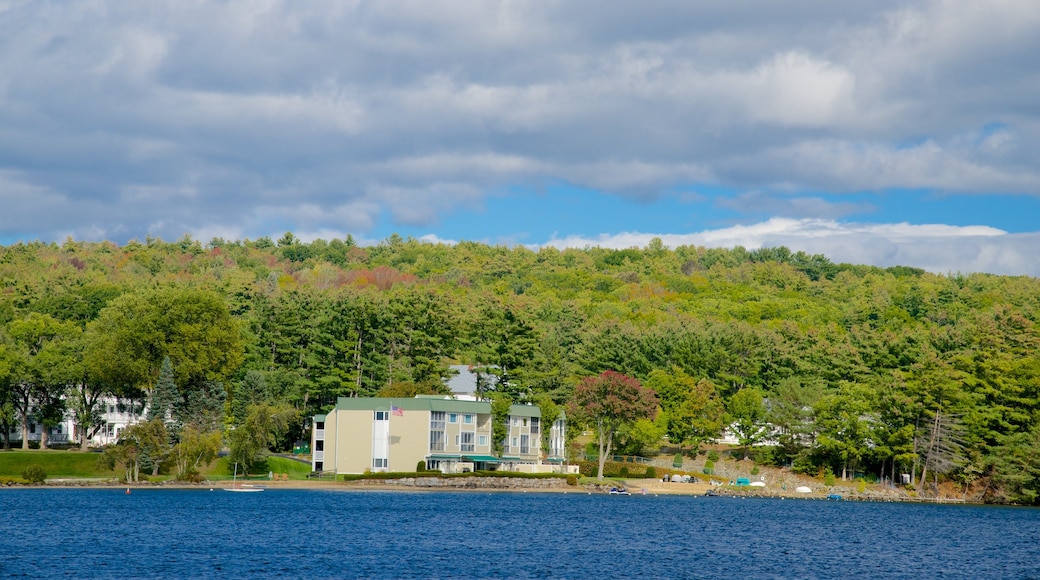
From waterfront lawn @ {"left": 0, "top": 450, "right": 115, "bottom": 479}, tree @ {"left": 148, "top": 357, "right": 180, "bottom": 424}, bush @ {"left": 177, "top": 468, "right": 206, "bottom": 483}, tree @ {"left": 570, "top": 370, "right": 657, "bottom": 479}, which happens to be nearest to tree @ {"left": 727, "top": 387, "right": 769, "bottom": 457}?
tree @ {"left": 570, "top": 370, "right": 657, "bottom": 479}

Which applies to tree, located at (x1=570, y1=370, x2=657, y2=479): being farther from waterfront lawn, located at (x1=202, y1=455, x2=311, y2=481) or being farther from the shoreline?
waterfront lawn, located at (x1=202, y1=455, x2=311, y2=481)

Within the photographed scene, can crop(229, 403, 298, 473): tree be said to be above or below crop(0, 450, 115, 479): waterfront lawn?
above

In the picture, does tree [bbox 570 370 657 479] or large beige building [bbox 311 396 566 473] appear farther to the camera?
tree [bbox 570 370 657 479]

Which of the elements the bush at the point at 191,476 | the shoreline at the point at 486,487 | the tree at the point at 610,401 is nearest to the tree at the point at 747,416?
the shoreline at the point at 486,487

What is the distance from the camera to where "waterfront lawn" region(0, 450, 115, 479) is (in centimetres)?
8444

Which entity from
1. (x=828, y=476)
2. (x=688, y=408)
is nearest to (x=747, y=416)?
(x=688, y=408)

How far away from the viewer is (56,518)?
6056cm

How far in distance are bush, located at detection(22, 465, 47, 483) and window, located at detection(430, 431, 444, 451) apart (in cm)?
3015

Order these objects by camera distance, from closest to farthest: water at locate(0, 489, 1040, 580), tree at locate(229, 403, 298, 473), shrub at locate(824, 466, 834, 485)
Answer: water at locate(0, 489, 1040, 580)
tree at locate(229, 403, 298, 473)
shrub at locate(824, 466, 834, 485)

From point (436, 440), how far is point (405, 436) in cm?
286

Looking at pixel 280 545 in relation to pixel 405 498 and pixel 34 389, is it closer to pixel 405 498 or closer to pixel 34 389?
pixel 405 498

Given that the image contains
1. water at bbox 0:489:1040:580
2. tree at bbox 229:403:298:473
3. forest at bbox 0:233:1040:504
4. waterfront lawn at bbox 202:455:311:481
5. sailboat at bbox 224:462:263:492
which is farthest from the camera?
forest at bbox 0:233:1040:504

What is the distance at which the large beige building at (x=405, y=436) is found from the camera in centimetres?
9125

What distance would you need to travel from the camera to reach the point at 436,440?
9319 centimetres
